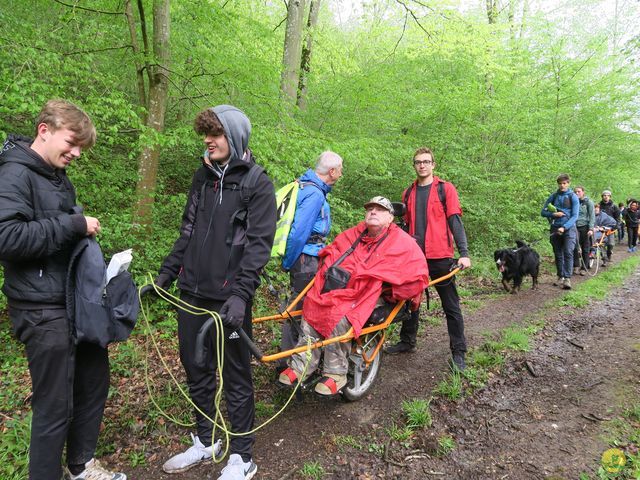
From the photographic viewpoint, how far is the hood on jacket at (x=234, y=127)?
7.43 ft

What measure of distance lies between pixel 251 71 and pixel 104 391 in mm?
4671

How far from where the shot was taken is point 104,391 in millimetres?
2434

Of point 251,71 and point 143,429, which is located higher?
point 251,71

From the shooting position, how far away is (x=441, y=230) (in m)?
4.01

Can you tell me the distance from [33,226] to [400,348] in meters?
3.85

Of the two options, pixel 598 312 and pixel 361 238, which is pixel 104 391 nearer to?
pixel 361 238

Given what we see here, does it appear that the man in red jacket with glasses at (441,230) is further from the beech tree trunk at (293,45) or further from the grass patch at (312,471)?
the beech tree trunk at (293,45)

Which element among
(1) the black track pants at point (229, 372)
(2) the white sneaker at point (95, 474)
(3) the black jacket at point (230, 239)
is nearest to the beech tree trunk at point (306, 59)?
(3) the black jacket at point (230, 239)

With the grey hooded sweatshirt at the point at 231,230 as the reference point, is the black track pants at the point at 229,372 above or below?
below

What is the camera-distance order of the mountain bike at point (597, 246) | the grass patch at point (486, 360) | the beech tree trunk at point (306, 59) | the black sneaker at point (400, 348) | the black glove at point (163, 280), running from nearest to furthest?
the black glove at point (163, 280) → the grass patch at point (486, 360) → the black sneaker at point (400, 348) → the beech tree trunk at point (306, 59) → the mountain bike at point (597, 246)

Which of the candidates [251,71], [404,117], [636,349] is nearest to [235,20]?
[251,71]

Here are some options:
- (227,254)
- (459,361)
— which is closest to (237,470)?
(227,254)

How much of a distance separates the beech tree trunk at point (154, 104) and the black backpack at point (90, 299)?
354 centimetres

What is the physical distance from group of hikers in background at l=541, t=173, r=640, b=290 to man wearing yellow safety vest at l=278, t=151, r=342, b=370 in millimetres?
6062
